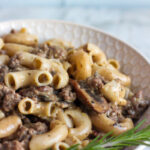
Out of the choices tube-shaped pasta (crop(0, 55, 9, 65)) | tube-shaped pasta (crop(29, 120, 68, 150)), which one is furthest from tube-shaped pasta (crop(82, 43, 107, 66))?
tube-shaped pasta (crop(29, 120, 68, 150))

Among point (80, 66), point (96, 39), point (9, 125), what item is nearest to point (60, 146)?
point (9, 125)

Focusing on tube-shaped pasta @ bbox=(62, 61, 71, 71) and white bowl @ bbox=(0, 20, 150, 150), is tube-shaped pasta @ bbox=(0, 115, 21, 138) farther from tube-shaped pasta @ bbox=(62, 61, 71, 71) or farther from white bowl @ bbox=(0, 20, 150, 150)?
white bowl @ bbox=(0, 20, 150, 150)

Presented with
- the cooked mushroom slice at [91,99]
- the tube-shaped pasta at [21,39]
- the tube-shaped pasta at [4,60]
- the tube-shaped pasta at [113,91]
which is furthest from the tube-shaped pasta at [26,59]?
the tube-shaped pasta at [113,91]

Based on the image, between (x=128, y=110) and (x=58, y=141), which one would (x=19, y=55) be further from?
(x=128, y=110)

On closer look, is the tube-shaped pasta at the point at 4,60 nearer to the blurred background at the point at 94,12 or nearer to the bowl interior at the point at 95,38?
the bowl interior at the point at 95,38

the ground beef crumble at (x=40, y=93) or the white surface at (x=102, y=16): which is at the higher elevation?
the white surface at (x=102, y=16)

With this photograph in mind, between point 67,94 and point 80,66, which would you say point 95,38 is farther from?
point 67,94

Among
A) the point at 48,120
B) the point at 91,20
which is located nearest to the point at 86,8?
the point at 91,20

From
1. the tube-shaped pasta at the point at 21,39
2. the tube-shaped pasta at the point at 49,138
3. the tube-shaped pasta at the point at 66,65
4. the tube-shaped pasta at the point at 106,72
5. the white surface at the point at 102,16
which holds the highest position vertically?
the white surface at the point at 102,16
